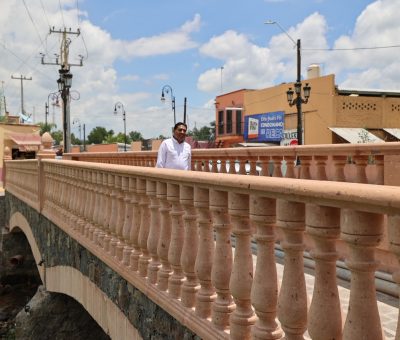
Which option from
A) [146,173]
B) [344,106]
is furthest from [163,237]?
[344,106]

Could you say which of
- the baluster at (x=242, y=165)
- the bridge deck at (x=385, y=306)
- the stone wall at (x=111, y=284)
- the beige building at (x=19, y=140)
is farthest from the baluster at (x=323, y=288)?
the beige building at (x=19, y=140)

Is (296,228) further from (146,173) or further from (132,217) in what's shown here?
(132,217)

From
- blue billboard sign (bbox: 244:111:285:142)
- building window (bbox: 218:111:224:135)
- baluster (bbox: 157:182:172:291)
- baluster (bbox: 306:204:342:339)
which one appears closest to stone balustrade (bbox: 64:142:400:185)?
baluster (bbox: 157:182:172:291)

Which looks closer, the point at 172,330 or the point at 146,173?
the point at 172,330

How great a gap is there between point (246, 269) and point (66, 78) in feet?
60.9

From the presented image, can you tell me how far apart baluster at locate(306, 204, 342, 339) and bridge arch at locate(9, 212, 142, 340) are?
239cm

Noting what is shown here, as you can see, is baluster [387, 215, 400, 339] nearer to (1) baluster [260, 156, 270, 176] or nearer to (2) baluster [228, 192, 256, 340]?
(2) baluster [228, 192, 256, 340]

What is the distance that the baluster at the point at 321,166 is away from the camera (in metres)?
6.11

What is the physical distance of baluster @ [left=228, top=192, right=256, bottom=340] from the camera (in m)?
2.46

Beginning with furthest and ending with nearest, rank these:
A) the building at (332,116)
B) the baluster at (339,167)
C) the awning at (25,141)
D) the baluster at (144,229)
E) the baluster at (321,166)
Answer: the awning at (25,141) → the building at (332,116) → the baluster at (321,166) → the baluster at (339,167) → the baluster at (144,229)

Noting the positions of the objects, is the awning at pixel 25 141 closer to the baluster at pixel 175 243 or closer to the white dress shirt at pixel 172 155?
the white dress shirt at pixel 172 155

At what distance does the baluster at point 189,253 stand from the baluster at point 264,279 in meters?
0.85

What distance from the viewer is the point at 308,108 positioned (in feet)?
88.6

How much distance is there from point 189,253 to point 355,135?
75.3ft
